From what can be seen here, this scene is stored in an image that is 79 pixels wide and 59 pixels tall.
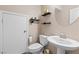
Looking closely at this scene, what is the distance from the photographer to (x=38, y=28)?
128 centimetres

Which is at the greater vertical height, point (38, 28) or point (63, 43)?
point (38, 28)

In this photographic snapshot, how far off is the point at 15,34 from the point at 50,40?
514mm

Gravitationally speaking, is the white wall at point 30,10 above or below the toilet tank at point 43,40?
above

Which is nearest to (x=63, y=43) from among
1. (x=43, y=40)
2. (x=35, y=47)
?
(x=43, y=40)

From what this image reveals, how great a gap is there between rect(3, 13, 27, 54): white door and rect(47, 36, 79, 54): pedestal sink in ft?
1.31

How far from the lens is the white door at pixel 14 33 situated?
3.88 ft

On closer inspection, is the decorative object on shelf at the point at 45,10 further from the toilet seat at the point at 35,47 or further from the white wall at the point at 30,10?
the toilet seat at the point at 35,47

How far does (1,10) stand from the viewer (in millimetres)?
1114

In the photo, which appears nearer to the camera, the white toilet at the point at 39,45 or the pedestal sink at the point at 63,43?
the pedestal sink at the point at 63,43

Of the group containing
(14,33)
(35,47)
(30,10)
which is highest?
(30,10)

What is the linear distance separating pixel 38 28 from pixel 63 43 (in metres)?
0.42

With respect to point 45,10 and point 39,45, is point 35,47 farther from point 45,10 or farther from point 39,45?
point 45,10

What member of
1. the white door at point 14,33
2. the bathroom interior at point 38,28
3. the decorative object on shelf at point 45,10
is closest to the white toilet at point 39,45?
the bathroom interior at point 38,28
